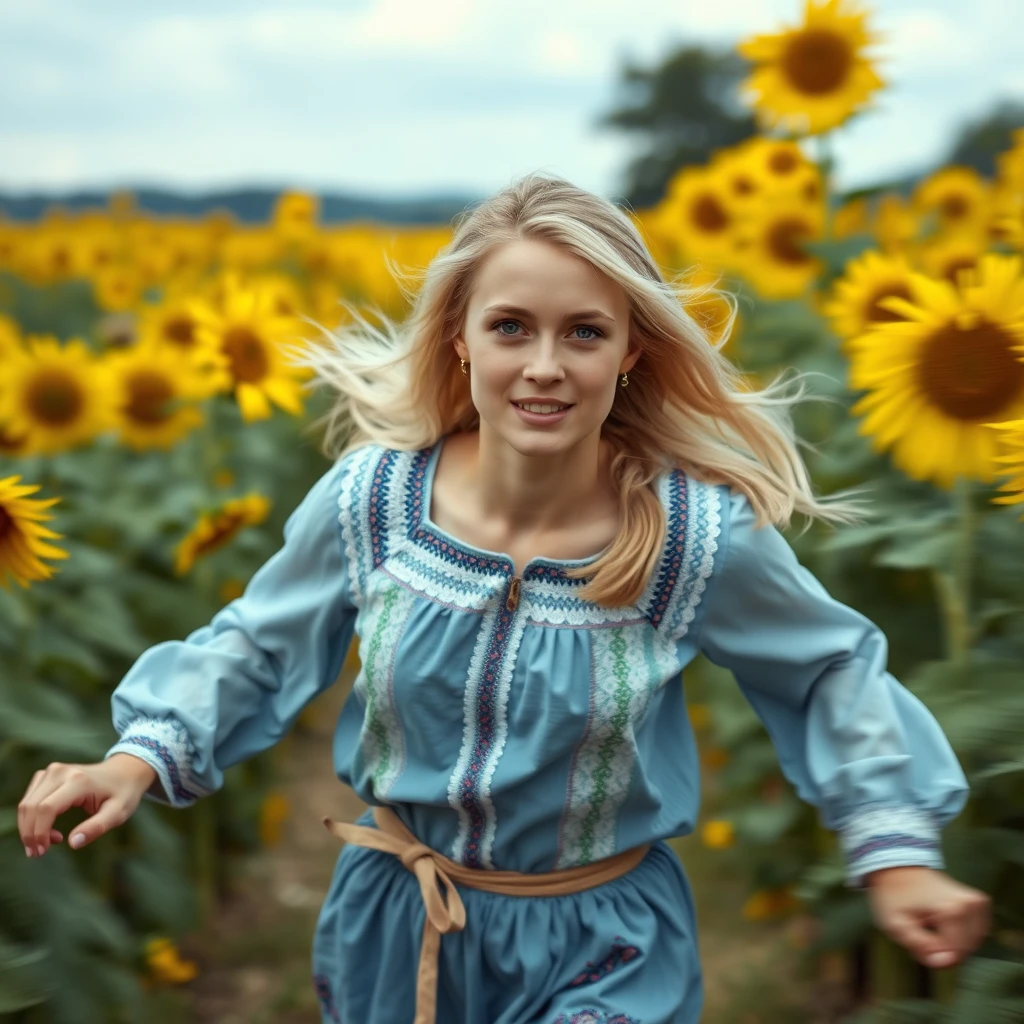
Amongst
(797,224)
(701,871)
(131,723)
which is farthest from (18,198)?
(131,723)

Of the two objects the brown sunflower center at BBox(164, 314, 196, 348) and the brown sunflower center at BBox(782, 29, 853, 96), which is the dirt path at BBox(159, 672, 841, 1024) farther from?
the brown sunflower center at BBox(782, 29, 853, 96)

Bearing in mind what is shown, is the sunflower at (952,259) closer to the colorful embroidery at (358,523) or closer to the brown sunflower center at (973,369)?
the brown sunflower center at (973,369)

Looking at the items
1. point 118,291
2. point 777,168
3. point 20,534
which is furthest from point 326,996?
point 118,291

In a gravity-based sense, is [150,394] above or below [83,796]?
above

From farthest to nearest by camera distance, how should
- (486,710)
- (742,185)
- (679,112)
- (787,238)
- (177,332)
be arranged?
(679,112)
(742,185)
(787,238)
(177,332)
(486,710)

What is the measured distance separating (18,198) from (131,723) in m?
7.57

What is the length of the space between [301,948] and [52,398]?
158 centimetres

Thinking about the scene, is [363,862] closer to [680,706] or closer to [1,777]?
[680,706]

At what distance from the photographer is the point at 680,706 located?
2.06 m

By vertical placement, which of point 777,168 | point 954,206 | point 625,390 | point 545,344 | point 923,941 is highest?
point 777,168

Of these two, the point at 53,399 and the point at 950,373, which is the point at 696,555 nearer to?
the point at 950,373

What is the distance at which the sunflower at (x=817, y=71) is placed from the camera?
379 cm

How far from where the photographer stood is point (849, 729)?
181 centimetres

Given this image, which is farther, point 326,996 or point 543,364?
point 326,996
